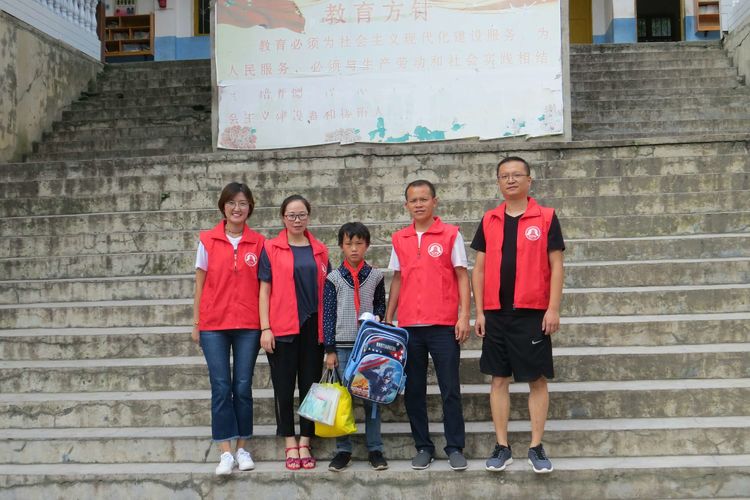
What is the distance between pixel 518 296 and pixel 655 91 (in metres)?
6.38

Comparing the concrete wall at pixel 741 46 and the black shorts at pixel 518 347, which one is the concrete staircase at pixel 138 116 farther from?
the concrete wall at pixel 741 46

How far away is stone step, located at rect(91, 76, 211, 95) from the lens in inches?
380

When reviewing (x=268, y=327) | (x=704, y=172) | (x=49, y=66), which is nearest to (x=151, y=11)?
(x=49, y=66)

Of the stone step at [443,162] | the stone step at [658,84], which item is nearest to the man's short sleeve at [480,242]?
the stone step at [443,162]

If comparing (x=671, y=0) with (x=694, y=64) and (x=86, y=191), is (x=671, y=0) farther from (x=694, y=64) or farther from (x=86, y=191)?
(x=86, y=191)

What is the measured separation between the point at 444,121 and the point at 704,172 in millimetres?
2570

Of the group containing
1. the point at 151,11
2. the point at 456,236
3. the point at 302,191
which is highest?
the point at 151,11

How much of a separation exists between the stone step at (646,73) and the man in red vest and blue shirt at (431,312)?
20.4 ft

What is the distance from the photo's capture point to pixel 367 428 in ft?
12.3

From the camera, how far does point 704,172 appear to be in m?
6.37

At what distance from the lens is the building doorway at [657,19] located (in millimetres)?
14883

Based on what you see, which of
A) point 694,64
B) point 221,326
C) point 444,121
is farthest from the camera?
point 694,64

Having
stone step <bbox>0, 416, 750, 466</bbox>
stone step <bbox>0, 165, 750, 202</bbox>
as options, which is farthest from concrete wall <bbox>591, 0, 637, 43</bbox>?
stone step <bbox>0, 416, 750, 466</bbox>

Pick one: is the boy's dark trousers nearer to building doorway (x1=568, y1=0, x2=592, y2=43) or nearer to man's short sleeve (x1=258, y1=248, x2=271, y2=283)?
man's short sleeve (x1=258, y1=248, x2=271, y2=283)
